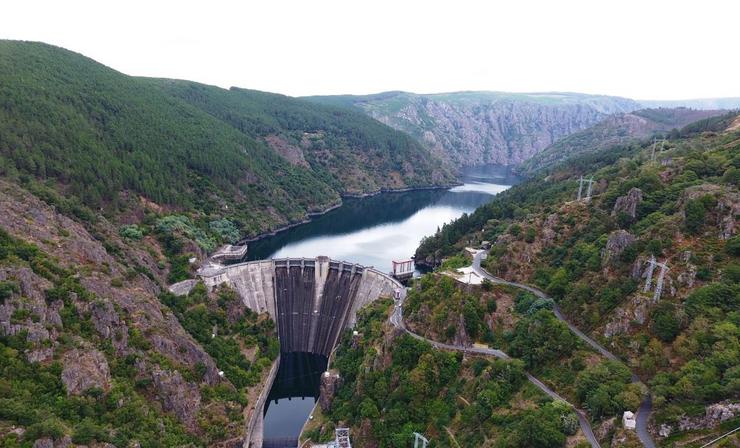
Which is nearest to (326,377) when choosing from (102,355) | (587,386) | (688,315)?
(102,355)

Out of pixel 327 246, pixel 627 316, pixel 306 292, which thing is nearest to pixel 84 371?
pixel 306 292

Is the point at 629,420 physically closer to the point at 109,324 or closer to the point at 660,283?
the point at 660,283

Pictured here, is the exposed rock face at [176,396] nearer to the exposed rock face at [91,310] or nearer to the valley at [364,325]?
the exposed rock face at [91,310]

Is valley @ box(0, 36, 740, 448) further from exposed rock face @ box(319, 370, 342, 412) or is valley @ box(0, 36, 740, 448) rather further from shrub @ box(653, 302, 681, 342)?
exposed rock face @ box(319, 370, 342, 412)

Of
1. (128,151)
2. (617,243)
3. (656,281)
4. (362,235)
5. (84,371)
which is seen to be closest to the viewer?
(656,281)

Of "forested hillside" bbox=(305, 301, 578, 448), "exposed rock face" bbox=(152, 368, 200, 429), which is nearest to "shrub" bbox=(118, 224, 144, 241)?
"exposed rock face" bbox=(152, 368, 200, 429)

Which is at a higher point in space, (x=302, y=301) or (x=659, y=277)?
(x=659, y=277)
